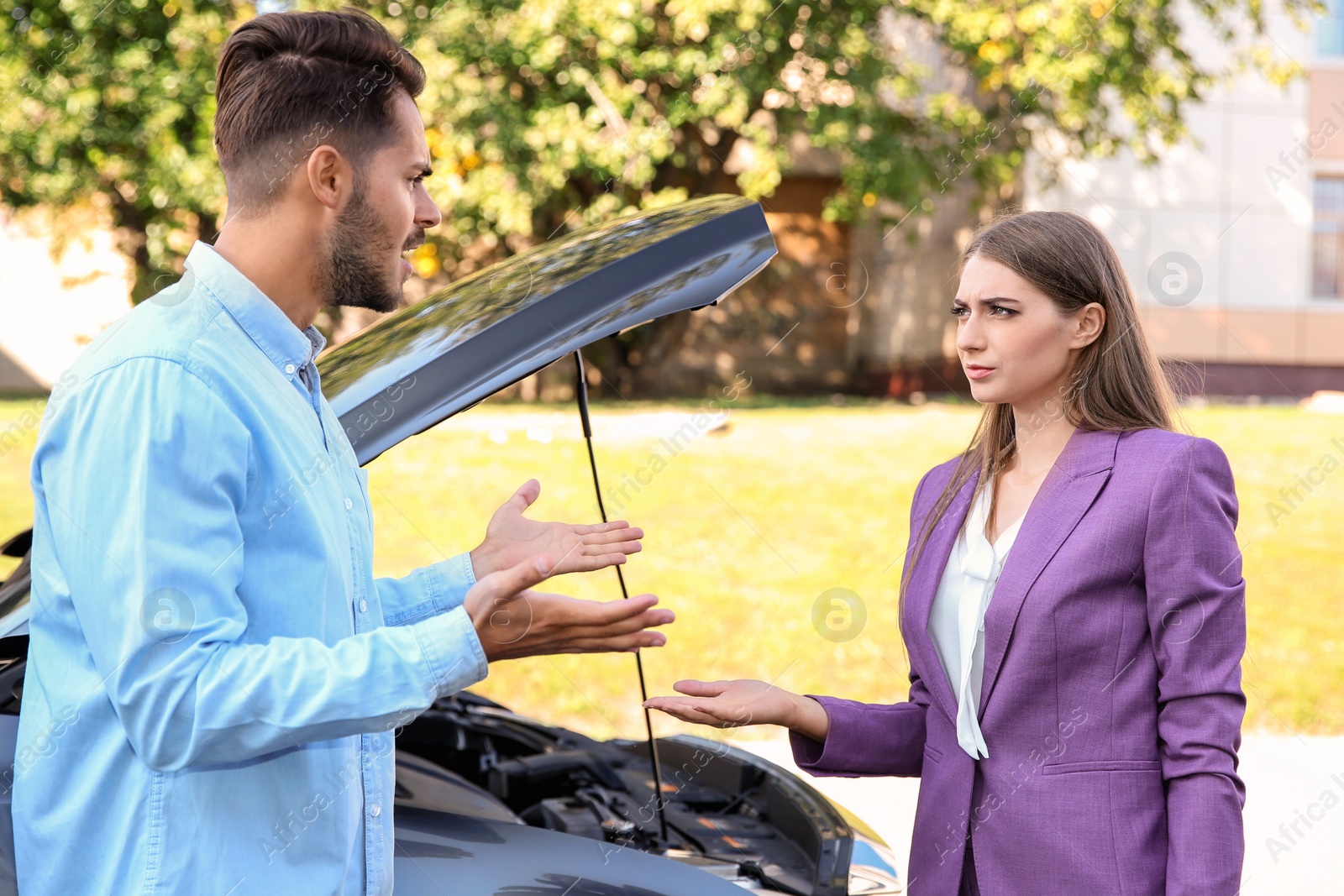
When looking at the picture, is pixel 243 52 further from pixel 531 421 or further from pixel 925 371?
pixel 925 371

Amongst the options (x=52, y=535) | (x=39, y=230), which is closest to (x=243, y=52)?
(x=52, y=535)

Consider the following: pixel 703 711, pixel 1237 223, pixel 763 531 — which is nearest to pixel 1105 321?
pixel 703 711

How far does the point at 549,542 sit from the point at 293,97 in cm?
70

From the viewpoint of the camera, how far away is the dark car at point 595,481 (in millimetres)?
1726

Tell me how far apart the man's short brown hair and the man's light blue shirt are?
14cm

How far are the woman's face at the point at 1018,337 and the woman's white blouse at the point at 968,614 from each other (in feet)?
0.81

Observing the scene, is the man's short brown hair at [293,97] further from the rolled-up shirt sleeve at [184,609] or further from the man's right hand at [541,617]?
the man's right hand at [541,617]

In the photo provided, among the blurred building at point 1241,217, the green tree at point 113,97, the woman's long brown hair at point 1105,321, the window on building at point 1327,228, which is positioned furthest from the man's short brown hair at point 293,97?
the window on building at point 1327,228

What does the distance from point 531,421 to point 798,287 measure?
1010 cm

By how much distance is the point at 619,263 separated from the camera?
1781 millimetres

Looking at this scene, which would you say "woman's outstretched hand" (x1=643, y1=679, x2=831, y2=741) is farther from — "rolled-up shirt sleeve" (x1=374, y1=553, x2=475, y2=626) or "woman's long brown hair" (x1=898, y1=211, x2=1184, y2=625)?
"rolled-up shirt sleeve" (x1=374, y1=553, x2=475, y2=626)

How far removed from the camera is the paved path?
4.25 m

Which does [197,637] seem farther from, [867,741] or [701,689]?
[867,741]

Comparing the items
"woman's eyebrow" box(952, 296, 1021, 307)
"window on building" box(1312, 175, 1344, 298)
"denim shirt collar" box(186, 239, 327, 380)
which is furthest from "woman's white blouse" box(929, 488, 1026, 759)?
"window on building" box(1312, 175, 1344, 298)
